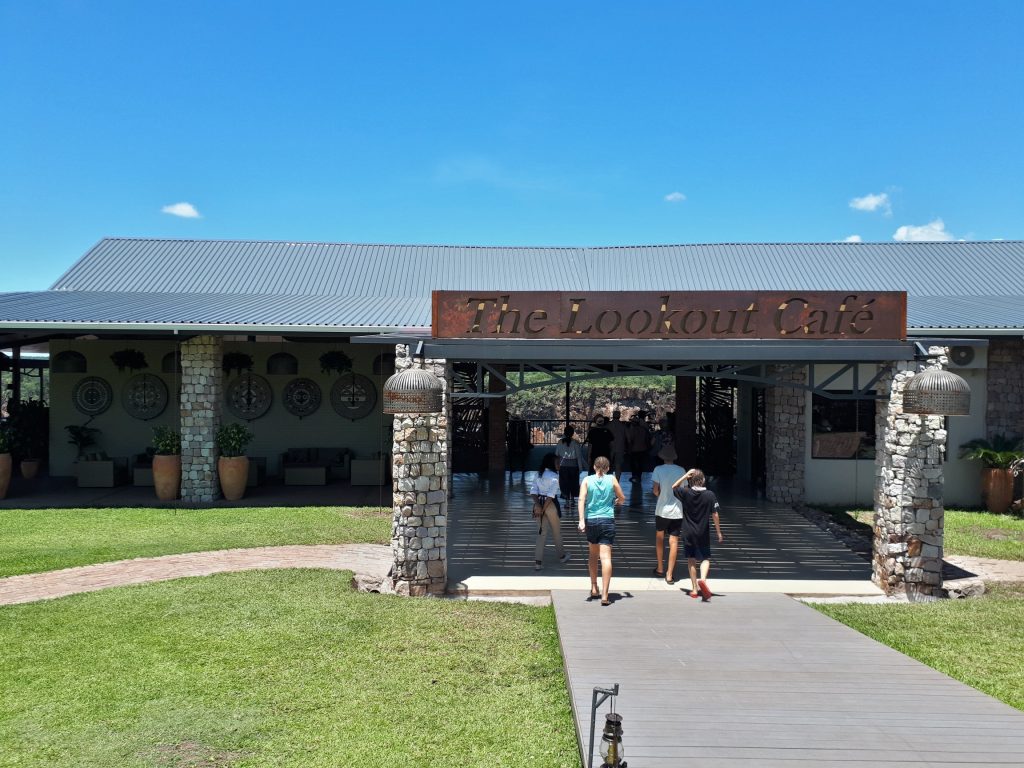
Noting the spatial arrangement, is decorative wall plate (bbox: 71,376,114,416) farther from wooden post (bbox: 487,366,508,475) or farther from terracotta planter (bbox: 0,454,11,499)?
wooden post (bbox: 487,366,508,475)

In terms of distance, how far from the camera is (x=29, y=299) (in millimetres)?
15414

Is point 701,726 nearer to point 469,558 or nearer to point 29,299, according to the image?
point 469,558

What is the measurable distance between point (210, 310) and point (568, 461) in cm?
735

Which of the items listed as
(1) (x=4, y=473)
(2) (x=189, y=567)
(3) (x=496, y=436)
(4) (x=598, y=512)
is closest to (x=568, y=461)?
(4) (x=598, y=512)

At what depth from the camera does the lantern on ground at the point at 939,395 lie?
24.8ft

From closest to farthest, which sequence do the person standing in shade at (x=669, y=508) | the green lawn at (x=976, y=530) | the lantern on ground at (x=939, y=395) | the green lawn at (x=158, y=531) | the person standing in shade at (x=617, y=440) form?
the lantern on ground at (x=939, y=395)
the person standing in shade at (x=669, y=508)
the green lawn at (x=158, y=531)
the green lawn at (x=976, y=530)
the person standing in shade at (x=617, y=440)

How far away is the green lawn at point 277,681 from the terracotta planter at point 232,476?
639 centimetres

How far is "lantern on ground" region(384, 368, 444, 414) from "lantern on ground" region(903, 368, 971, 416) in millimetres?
4797

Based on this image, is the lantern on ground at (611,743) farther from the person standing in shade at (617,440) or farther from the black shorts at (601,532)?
the person standing in shade at (617,440)

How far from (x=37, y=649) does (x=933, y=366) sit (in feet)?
29.1

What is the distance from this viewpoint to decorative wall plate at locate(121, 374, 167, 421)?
1720 centimetres

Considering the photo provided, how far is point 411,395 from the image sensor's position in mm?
7719

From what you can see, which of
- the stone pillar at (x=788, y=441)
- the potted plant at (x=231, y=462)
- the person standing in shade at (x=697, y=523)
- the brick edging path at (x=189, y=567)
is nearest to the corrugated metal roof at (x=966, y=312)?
the stone pillar at (x=788, y=441)

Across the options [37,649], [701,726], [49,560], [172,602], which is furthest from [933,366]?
[49,560]
